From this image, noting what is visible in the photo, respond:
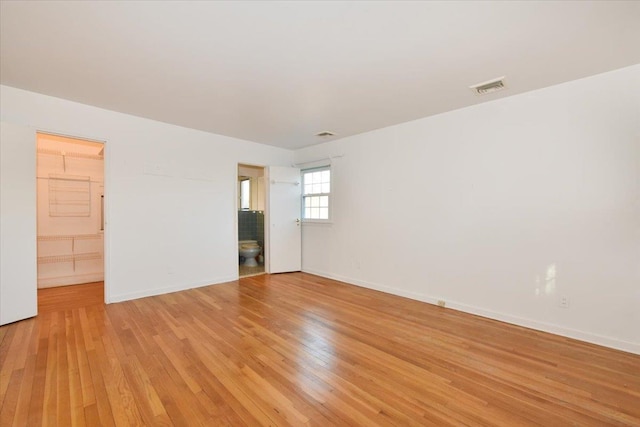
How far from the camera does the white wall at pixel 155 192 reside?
10.6ft

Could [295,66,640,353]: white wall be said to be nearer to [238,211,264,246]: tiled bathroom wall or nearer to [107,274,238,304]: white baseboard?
[107,274,238,304]: white baseboard

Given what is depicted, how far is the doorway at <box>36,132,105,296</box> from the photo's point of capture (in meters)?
4.34

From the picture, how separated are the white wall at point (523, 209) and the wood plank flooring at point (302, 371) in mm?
352

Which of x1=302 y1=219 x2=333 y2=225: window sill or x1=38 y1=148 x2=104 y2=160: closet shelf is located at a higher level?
x1=38 y1=148 x2=104 y2=160: closet shelf

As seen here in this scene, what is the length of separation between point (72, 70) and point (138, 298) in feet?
9.10

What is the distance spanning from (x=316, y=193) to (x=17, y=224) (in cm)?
402

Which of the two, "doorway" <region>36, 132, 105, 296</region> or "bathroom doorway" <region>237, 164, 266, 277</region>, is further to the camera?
"bathroom doorway" <region>237, 164, 266, 277</region>

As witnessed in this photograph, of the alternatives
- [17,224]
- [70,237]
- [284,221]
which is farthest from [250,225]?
[17,224]

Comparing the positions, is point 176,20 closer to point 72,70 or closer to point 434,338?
point 72,70

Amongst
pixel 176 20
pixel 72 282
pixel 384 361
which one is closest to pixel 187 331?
pixel 384 361

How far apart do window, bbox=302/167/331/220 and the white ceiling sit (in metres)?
1.92

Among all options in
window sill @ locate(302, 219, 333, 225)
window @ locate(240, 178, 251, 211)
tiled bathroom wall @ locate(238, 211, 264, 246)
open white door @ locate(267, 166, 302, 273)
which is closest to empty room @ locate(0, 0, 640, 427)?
window sill @ locate(302, 219, 333, 225)

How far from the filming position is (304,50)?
7.14 feet

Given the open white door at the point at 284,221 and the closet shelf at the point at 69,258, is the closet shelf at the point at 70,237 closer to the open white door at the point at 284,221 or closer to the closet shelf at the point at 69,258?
the closet shelf at the point at 69,258
